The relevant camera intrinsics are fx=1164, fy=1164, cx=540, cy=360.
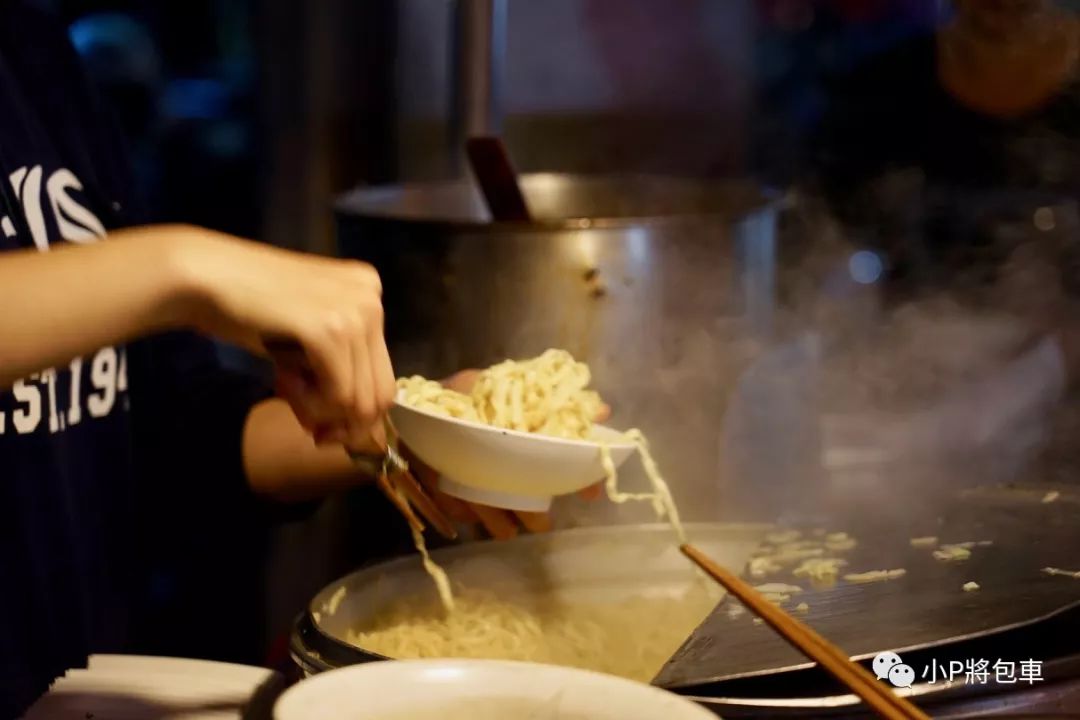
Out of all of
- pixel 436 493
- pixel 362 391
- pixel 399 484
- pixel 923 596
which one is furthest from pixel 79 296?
pixel 923 596

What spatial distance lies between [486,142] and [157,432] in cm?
69

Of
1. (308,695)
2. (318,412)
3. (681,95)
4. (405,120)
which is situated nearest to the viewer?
(308,695)

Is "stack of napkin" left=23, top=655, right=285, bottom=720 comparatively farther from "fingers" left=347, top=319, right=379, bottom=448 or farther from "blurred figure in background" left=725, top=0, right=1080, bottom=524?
"blurred figure in background" left=725, top=0, right=1080, bottom=524

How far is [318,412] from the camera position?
103 centimetres

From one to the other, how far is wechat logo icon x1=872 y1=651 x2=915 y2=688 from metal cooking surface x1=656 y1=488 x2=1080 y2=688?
12 millimetres

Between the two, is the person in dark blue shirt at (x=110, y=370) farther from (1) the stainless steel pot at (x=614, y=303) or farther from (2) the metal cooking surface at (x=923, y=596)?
(2) the metal cooking surface at (x=923, y=596)

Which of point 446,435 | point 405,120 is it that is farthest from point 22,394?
point 405,120

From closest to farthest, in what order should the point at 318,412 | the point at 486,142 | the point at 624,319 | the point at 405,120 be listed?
the point at 318,412 → the point at 624,319 → the point at 486,142 → the point at 405,120

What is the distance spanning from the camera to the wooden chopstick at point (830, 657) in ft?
3.01

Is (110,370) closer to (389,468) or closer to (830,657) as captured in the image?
(389,468)

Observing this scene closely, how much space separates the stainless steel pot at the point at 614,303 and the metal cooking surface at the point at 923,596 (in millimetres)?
376

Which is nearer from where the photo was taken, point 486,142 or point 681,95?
point 486,142

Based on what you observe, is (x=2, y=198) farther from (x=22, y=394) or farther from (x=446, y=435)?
(x=446, y=435)

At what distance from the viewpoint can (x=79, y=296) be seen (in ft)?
3.12
